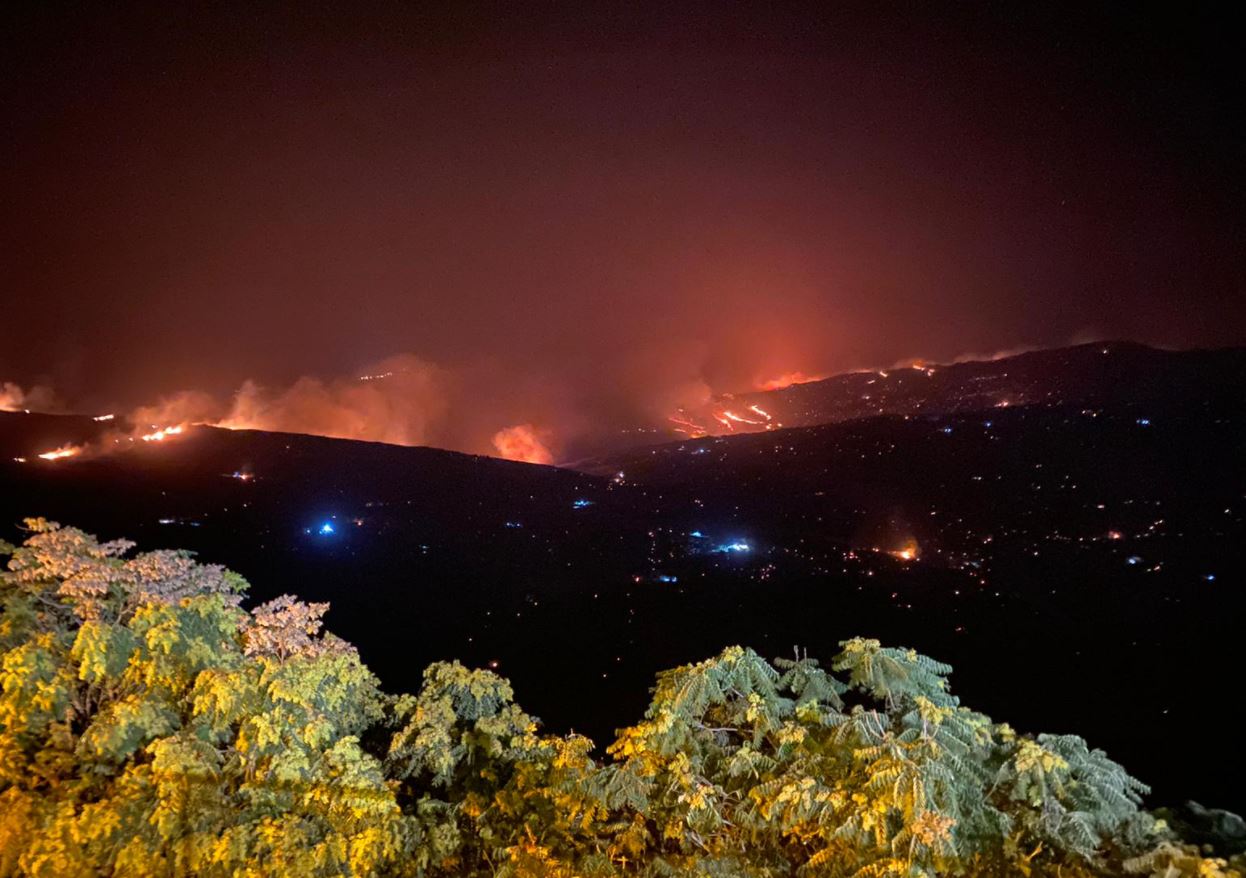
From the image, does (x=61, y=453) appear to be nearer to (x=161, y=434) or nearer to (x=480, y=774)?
(x=161, y=434)

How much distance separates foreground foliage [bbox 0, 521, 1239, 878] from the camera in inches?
183

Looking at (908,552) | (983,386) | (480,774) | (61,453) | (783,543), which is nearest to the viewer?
(480,774)

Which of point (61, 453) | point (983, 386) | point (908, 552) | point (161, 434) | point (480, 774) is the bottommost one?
point (480, 774)

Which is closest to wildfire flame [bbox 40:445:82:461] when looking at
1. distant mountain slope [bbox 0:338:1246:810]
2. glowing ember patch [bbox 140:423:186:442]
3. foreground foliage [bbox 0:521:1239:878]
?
distant mountain slope [bbox 0:338:1246:810]

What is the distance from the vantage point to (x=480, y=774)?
8.06 meters

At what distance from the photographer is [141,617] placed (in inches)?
260

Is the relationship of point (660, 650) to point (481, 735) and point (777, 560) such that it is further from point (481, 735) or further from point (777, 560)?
point (481, 735)

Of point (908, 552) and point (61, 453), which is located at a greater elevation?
point (61, 453)

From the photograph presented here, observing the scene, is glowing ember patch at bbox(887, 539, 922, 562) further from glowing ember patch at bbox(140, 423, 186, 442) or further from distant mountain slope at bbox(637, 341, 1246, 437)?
glowing ember patch at bbox(140, 423, 186, 442)

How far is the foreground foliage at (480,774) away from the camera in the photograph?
466cm

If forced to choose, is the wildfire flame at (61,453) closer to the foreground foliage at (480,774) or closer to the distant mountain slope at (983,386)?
the foreground foliage at (480,774)

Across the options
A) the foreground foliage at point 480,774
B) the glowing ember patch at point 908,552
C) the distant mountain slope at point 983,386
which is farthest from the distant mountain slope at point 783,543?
the foreground foliage at point 480,774

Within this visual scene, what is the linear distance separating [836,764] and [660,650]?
24.1 meters

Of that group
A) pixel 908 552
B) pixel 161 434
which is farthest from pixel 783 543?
pixel 161 434
